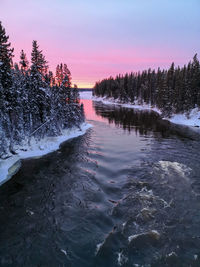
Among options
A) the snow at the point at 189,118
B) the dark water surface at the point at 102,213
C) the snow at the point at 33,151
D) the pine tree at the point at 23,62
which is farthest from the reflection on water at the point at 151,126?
the pine tree at the point at 23,62

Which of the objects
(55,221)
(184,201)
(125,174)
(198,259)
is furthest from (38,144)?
(198,259)

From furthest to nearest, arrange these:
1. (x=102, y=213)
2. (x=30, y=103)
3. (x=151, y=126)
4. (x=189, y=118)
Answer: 1. (x=189, y=118)
2. (x=151, y=126)
3. (x=30, y=103)
4. (x=102, y=213)

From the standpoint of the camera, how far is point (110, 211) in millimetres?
9844

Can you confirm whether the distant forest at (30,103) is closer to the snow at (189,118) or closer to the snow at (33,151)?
the snow at (33,151)

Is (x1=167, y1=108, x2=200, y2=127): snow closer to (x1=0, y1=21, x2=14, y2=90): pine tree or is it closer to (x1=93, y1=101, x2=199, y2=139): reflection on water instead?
(x1=93, y1=101, x2=199, y2=139): reflection on water

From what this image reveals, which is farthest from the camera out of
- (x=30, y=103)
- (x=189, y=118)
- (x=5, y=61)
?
(x=189, y=118)

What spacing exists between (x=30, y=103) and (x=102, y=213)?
750 inches

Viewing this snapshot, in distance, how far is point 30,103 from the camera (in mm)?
23297

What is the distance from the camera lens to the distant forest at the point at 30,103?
1850 cm

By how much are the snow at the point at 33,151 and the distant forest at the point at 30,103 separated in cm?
80

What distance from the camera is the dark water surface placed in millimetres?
7148

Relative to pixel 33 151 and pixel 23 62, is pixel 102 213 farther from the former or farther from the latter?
pixel 23 62

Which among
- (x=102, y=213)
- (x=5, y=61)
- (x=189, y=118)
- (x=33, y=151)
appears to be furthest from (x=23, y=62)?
(x=189, y=118)

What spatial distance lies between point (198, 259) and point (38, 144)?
19.2 metres
